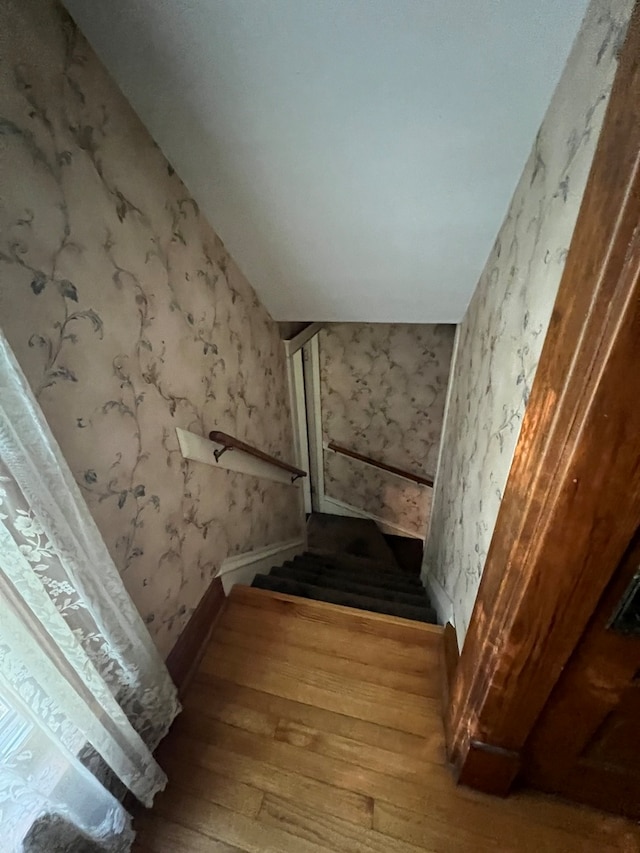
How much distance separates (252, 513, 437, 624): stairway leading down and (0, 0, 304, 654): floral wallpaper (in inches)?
23.8

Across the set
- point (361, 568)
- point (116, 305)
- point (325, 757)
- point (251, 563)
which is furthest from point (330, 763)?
point (361, 568)

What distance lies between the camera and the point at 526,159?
37.4 inches

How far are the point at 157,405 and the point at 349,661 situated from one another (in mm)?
1035

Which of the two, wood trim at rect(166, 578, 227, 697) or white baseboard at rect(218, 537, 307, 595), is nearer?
wood trim at rect(166, 578, 227, 697)

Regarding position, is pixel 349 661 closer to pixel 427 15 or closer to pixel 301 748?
pixel 301 748

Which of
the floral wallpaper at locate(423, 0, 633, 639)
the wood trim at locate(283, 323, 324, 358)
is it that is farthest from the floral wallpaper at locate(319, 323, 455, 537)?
the floral wallpaper at locate(423, 0, 633, 639)

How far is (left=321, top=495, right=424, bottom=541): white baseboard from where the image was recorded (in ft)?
12.0

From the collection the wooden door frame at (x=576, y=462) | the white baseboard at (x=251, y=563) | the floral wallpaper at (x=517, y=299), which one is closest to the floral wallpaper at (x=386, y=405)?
the floral wallpaper at (x=517, y=299)

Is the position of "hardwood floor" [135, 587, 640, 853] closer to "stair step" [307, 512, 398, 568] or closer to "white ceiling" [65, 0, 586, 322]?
"white ceiling" [65, 0, 586, 322]

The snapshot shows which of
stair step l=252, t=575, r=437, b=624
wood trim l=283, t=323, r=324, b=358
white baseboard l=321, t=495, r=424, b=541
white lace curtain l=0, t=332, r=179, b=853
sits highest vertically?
wood trim l=283, t=323, r=324, b=358

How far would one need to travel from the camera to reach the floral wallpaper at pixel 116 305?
709 mm

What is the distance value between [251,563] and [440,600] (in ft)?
2.87

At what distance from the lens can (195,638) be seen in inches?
54.4

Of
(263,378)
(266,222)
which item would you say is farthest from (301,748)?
(266,222)
